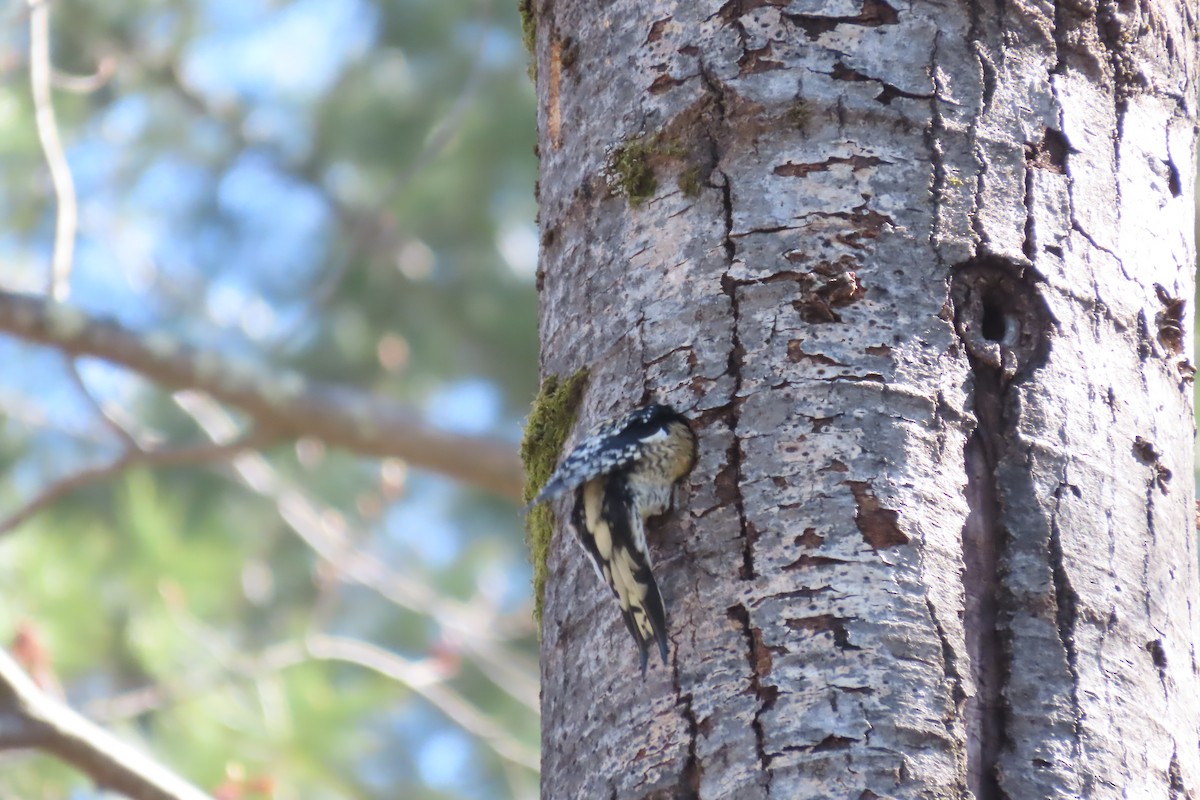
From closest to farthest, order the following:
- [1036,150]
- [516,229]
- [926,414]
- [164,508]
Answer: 1. [926,414]
2. [1036,150]
3. [164,508]
4. [516,229]

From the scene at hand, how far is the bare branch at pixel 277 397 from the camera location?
4.09 metres

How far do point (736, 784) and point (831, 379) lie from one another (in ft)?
1.64

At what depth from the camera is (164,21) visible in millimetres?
7590

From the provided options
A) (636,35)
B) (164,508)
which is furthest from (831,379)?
(164,508)

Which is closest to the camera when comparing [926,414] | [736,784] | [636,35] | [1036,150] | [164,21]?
[736,784]

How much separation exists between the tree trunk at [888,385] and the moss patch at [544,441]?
0.13 feet

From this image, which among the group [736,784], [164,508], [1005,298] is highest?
[164,508]

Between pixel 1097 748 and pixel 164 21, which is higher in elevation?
pixel 164 21

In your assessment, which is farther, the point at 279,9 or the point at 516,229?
the point at 516,229

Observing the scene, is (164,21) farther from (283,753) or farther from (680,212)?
(680,212)

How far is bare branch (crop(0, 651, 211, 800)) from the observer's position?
2730 millimetres

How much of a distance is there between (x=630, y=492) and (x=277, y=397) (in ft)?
8.76

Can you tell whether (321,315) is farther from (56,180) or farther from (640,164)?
(640,164)

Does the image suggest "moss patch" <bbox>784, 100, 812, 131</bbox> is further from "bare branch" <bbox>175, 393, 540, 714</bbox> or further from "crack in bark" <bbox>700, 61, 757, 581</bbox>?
"bare branch" <bbox>175, 393, 540, 714</bbox>
